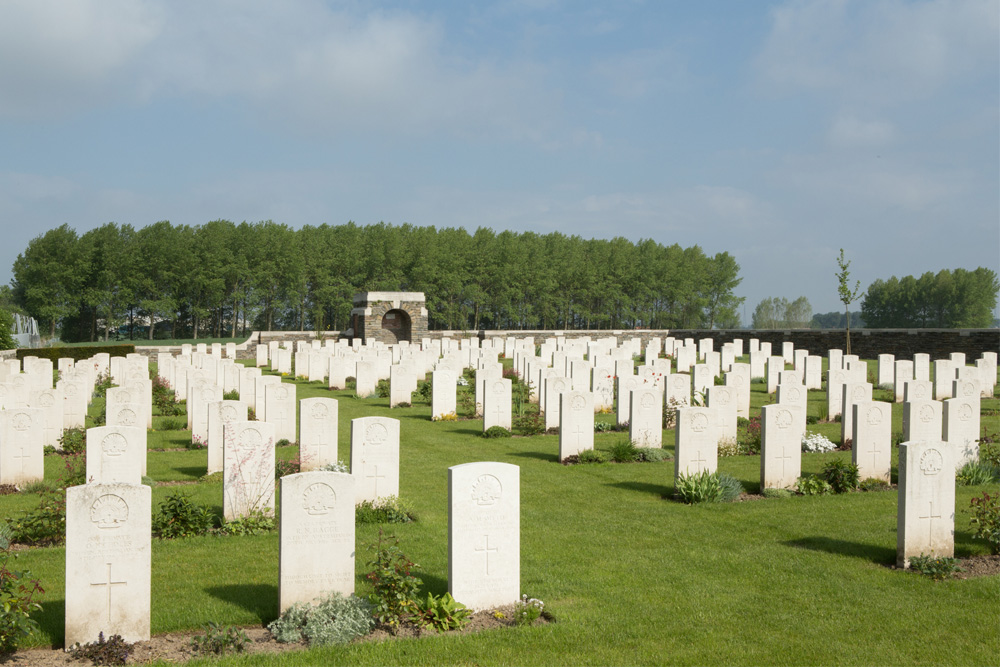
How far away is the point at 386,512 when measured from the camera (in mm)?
9273

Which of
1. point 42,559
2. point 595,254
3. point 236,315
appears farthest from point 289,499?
point 595,254

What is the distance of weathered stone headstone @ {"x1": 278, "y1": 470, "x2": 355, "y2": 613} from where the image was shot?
614 cm

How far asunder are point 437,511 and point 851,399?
8.40 meters

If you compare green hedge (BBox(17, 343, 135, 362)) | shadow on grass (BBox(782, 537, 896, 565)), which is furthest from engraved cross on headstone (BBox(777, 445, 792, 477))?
green hedge (BBox(17, 343, 135, 362))

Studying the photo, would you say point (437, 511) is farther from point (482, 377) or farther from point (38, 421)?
point (482, 377)

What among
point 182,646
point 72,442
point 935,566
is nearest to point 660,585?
point 935,566

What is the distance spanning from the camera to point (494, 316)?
219 ft

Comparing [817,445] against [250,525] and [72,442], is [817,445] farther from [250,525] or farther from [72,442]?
[72,442]

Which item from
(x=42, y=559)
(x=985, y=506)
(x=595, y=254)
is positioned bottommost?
(x=42, y=559)

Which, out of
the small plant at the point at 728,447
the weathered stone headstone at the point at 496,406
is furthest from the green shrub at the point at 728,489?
the weathered stone headstone at the point at 496,406

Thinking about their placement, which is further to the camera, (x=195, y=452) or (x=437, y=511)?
(x=195, y=452)

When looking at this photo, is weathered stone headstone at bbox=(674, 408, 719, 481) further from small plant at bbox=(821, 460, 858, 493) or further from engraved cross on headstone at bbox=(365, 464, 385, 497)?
engraved cross on headstone at bbox=(365, 464, 385, 497)

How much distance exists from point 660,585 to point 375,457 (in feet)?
13.3

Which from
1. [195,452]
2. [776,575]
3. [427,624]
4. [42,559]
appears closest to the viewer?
[427,624]
